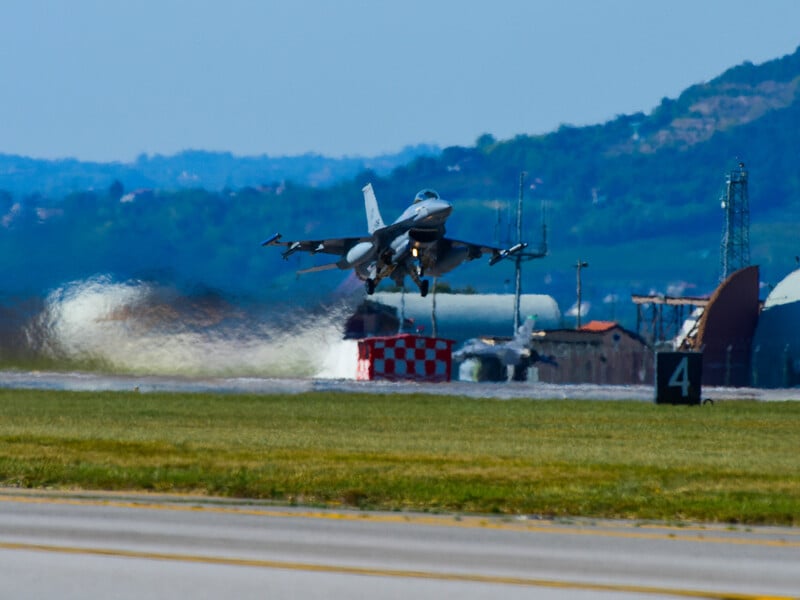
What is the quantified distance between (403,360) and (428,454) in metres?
48.5

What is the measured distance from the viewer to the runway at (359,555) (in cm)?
1267

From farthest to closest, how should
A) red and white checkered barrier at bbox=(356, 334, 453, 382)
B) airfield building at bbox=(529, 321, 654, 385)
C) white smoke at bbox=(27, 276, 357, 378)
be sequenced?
airfield building at bbox=(529, 321, 654, 385)
red and white checkered barrier at bbox=(356, 334, 453, 382)
white smoke at bbox=(27, 276, 357, 378)

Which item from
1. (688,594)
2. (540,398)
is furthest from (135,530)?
(540,398)

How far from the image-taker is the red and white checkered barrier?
2965 inches

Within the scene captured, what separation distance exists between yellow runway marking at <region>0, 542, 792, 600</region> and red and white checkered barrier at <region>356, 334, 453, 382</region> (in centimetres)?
5995

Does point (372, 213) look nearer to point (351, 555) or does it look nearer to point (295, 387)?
point (295, 387)

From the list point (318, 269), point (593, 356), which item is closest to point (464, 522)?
point (318, 269)

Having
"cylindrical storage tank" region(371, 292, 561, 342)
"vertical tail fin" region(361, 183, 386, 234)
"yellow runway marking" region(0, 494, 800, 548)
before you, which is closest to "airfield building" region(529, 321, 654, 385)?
"cylindrical storage tank" region(371, 292, 561, 342)

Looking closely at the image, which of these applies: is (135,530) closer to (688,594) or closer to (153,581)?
(153,581)

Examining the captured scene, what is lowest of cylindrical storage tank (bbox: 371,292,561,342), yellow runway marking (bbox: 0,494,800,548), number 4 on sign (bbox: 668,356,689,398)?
yellow runway marking (bbox: 0,494,800,548)

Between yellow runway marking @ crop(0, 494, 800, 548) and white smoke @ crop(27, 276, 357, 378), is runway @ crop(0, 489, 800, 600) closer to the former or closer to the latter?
yellow runway marking @ crop(0, 494, 800, 548)

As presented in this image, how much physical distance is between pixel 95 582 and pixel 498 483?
1017cm

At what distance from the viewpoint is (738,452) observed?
30.1 m

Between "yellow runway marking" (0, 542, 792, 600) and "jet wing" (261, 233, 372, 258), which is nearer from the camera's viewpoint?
"yellow runway marking" (0, 542, 792, 600)
